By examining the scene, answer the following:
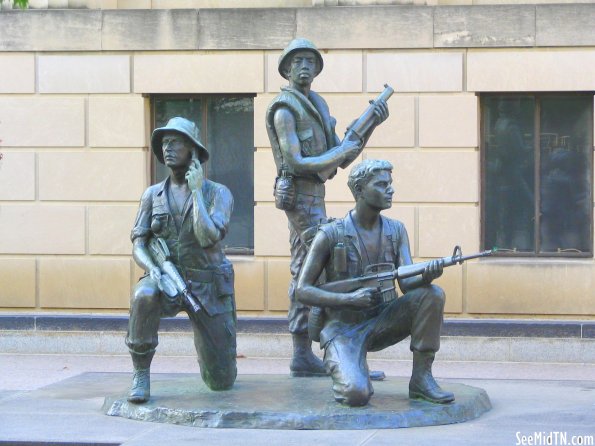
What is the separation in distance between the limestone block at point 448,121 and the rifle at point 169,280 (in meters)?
5.82

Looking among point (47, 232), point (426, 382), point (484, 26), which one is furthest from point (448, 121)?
point (426, 382)

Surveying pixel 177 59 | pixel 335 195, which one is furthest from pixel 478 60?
pixel 177 59

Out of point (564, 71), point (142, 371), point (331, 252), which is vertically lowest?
point (142, 371)

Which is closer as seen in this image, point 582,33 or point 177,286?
point 177,286

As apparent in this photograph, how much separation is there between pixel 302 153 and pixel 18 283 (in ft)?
18.8

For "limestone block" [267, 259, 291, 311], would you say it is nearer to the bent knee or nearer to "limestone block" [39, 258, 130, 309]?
"limestone block" [39, 258, 130, 309]

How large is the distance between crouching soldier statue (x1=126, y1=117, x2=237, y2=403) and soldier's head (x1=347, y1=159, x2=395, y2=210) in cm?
93

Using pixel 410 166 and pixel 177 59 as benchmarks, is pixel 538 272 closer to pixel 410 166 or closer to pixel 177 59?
pixel 410 166

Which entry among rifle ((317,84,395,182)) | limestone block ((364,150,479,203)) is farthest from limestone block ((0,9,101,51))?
rifle ((317,84,395,182))

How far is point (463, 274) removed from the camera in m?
15.7

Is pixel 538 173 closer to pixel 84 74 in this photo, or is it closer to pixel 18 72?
pixel 84 74

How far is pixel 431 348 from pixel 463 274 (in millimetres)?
5600

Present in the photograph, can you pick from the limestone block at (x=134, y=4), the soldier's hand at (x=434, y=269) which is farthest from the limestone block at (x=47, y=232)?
the soldier's hand at (x=434, y=269)

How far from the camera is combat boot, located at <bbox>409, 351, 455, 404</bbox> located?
10.2 meters
